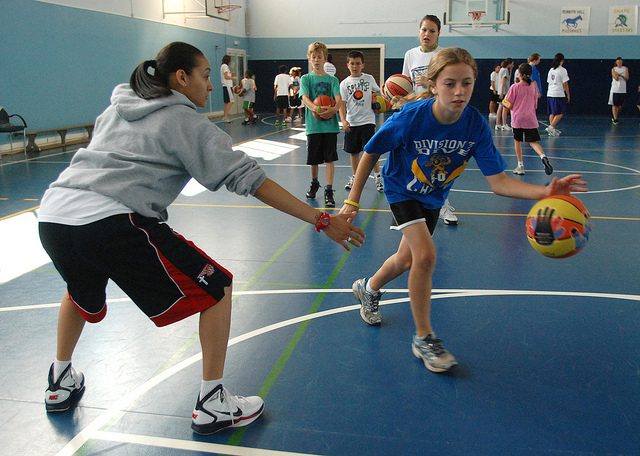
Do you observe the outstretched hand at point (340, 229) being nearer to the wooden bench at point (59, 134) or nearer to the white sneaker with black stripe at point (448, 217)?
the white sneaker with black stripe at point (448, 217)

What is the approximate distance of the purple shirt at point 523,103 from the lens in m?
8.52

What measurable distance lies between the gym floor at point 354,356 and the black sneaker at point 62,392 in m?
0.06

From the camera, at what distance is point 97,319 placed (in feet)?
8.13

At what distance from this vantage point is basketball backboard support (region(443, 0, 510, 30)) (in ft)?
67.8

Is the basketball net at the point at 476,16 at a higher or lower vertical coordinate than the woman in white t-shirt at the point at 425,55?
higher

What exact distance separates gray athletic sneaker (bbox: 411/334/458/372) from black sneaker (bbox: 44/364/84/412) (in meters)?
1.72

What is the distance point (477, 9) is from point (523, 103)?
1402 centimetres

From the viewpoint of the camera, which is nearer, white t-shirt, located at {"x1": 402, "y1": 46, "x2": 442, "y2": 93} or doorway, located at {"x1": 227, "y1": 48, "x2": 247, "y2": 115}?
white t-shirt, located at {"x1": 402, "y1": 46, "x2": 442, "y2": 93}

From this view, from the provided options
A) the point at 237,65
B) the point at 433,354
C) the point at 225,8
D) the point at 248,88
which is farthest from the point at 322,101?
the point at 237,65

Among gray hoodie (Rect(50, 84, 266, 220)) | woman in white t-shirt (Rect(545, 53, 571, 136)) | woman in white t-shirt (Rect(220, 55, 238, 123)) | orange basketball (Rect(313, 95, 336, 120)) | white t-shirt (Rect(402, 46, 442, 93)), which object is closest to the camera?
gray hoodie (Rect(50, 84, 266, 220))

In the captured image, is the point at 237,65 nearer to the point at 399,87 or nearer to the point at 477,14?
the point at 477,14

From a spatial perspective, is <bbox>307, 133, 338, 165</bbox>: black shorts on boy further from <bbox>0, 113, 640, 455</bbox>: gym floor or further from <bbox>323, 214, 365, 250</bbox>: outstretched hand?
<bbox>323, 214, 365, 250</bbox>: outstretched hand

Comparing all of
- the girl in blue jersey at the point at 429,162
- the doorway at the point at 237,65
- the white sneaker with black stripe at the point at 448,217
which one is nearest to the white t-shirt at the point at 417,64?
the white sneaker with black stripe at the point at 448,217

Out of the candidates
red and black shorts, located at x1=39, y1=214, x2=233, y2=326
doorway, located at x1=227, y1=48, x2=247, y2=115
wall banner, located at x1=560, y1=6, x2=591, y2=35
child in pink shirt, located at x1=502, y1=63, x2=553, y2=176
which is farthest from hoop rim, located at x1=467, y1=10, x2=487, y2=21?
red and black shorts, located at x1=39, y1=214, x2=233, y2=326
